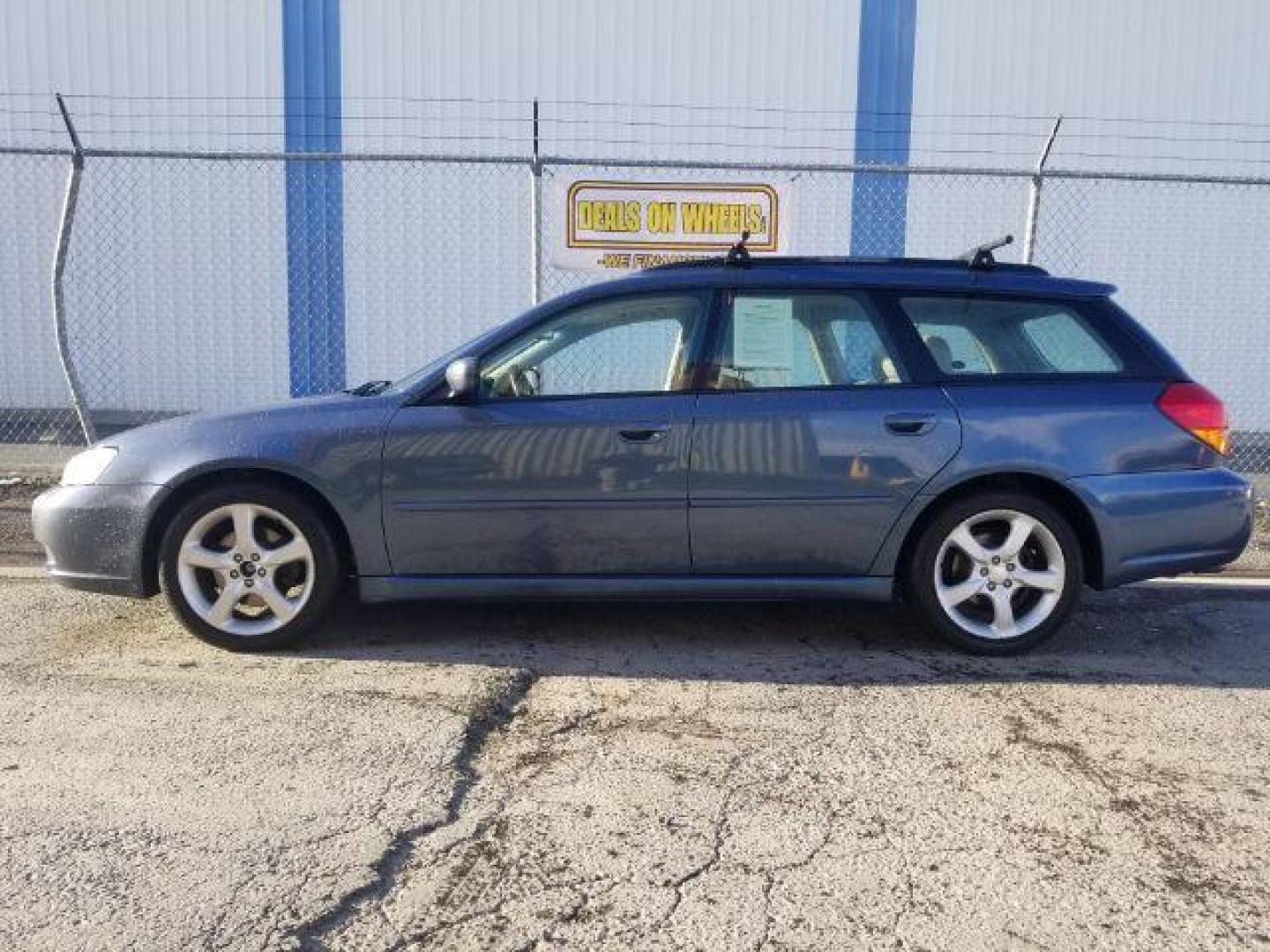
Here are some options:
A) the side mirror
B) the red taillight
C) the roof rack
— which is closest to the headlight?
the side mirror

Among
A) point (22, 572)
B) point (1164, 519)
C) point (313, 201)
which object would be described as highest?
point (313, 201)

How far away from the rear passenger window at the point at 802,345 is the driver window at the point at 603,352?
0.18 m

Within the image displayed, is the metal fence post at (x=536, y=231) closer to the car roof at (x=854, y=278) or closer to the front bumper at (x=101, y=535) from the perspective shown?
the car roof at (x=854, y=278)

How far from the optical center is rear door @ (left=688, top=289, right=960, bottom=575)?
162 inches

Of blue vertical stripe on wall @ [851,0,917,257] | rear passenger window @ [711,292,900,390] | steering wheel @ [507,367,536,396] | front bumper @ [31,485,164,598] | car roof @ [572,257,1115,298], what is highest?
blue vertical stripe on wall @ [851,0,917,257]

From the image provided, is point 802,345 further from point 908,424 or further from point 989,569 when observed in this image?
point 989,569

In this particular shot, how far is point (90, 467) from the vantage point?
13.8 feet

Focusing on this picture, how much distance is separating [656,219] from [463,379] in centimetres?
374

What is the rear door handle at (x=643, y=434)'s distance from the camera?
409 cm

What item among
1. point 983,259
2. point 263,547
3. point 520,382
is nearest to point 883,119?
point 983,259

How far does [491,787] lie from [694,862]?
2.26 feet

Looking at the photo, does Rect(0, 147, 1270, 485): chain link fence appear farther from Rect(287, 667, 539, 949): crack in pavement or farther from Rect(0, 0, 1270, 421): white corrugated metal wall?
Rect(287, 667, 539, 949): crack in pavement

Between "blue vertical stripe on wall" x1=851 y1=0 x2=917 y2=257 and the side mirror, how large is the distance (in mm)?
7668

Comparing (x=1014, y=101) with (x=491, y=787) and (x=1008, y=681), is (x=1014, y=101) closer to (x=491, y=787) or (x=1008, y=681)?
(x=1008, y=681)
